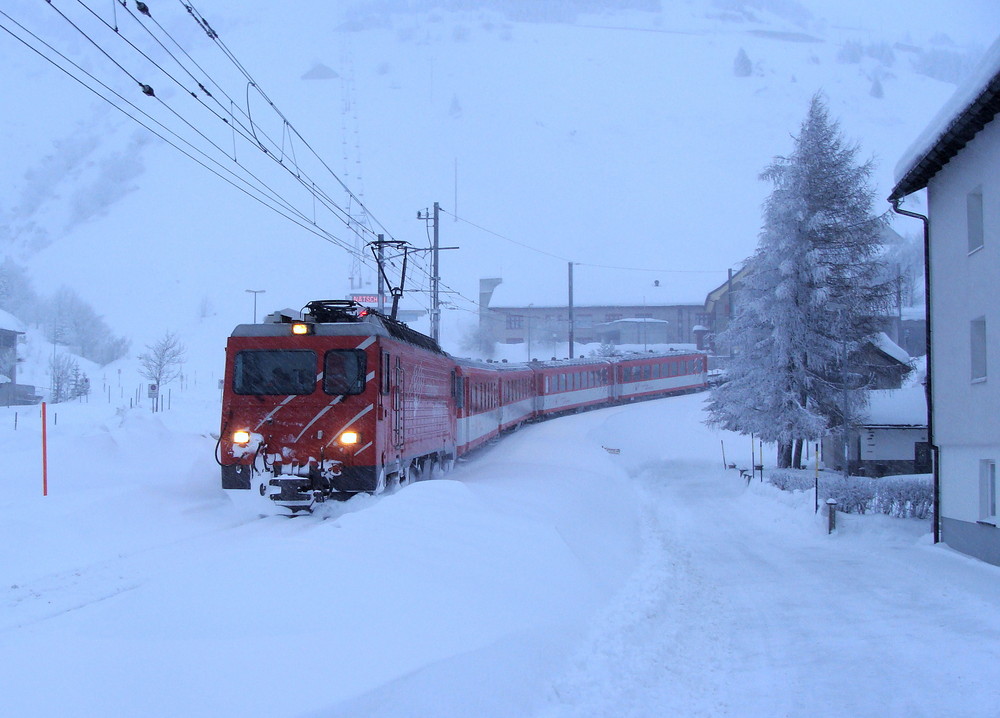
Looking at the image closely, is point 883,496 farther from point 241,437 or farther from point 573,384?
point 573,384

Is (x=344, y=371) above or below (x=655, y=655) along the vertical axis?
above

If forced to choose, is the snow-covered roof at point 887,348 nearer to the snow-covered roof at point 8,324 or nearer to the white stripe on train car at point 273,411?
the white stripe on train car at point 273,411

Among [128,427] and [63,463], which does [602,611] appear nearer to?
[63,463]

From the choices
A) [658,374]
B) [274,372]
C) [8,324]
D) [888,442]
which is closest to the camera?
[274,372]

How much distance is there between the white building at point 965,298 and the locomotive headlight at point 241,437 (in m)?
11.1

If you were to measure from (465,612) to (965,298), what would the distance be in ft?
35.1

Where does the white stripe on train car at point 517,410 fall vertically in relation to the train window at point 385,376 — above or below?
below

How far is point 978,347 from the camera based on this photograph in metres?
12.5

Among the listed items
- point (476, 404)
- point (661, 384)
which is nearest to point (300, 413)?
point (476, 404)

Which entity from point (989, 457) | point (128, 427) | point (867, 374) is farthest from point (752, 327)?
point (128, 427)

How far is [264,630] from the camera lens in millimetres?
4770

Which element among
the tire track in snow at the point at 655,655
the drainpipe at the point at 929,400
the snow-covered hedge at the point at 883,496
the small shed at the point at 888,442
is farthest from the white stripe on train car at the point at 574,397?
the tire track in snow at the point at 655,655

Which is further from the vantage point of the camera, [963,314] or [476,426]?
[476,426]

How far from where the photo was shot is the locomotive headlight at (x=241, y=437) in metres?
11.9
